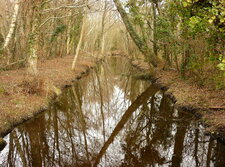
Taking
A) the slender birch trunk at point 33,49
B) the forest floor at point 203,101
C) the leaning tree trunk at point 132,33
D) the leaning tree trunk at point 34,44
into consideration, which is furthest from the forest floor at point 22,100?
the leaning tree trunk at point 132,33

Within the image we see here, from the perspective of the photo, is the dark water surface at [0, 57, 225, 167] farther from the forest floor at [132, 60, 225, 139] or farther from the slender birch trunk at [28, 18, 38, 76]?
the slender birch trunk at [28, 18, 38, 76]

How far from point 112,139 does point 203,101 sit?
4770 mm

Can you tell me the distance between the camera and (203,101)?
1001cm

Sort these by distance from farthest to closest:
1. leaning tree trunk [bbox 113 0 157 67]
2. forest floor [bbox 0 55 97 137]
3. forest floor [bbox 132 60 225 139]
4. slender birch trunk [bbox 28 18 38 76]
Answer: leaning tree trunk [bbox 113 0 157 67], slender birch trunk [bbox 28 18 38 76], forest floor [bbox 0 55 97 137], forest floor [bbox 132 60 225 139]

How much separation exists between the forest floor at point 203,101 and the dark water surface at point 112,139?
0.41 metres

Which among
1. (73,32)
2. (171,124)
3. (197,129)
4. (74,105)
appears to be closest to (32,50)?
(74,105)

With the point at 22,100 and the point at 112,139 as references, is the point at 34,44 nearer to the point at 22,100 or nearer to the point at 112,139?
the point at 22,100

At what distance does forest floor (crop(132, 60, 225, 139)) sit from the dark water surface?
0.41 m

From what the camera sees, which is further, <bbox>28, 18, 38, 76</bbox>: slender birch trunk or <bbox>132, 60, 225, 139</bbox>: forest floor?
<bbox>28, 18, 38, 76</bbox>: slender birch trunk

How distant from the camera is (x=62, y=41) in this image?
31031 mm

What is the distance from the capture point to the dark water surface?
6.60m

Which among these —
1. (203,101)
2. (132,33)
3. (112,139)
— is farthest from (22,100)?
(132,33)

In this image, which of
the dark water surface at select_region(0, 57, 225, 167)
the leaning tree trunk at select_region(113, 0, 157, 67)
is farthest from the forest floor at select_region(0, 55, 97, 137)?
the leaning tree trunk at select_region(113, 0, 157, 67)

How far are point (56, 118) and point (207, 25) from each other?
7.66 meters
